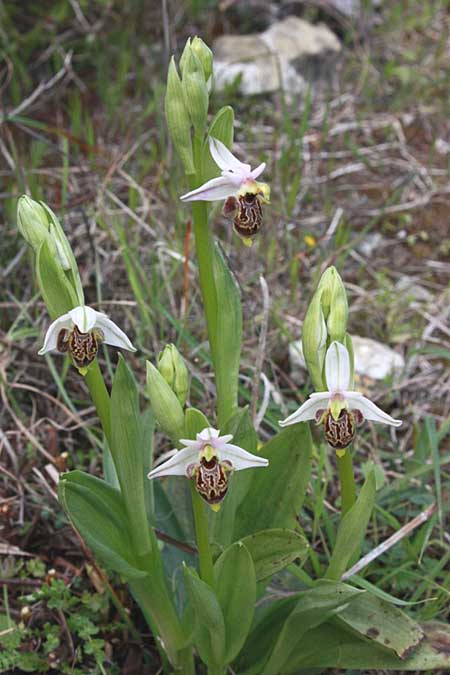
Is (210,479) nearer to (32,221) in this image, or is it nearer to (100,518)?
(100,518)

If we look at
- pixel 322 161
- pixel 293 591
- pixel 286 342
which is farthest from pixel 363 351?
pixel 322 161

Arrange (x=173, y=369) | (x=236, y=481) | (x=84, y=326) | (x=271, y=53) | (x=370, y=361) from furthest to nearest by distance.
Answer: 1. (x=271, y=53)
2. (x=370, y=361)
3. (x=236, y=481)
4. (x=173, y=369)
5. (x=84, y=326)

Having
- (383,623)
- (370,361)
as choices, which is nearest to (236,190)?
(383,623)

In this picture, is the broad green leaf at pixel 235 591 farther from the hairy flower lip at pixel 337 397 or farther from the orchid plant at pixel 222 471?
the hairy flower lip at pixel 337 397

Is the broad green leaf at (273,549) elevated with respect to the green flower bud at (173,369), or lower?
lower

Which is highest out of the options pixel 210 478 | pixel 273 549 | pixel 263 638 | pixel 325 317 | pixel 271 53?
pixel 271 53

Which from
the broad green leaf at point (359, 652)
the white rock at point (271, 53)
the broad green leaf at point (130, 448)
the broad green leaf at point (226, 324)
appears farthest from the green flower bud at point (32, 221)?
the white rock at point (271, 53)

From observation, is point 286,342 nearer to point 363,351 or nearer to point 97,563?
point 363,351
